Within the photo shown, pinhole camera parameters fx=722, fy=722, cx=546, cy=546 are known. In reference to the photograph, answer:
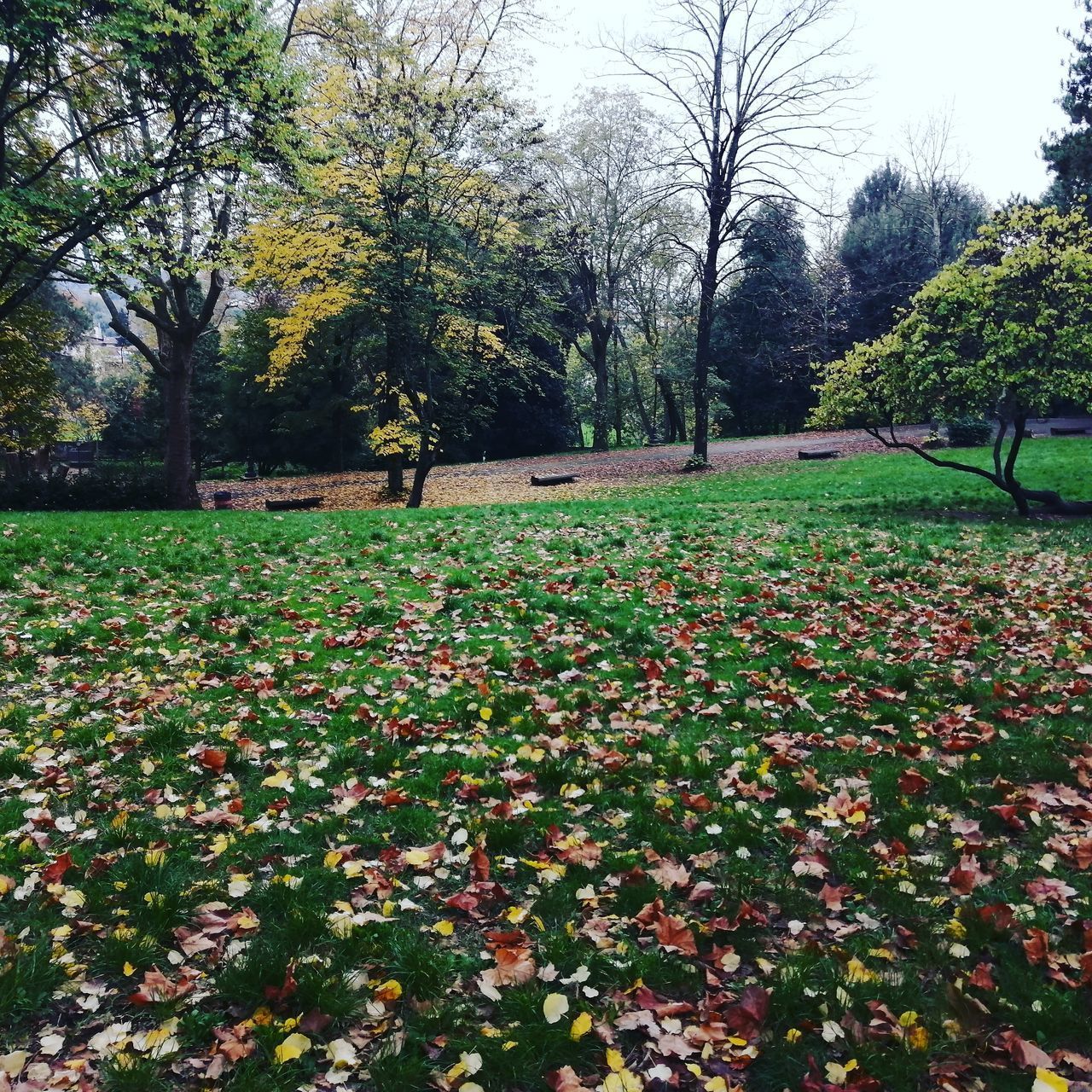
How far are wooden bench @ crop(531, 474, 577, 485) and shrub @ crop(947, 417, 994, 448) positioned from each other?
1377 cm

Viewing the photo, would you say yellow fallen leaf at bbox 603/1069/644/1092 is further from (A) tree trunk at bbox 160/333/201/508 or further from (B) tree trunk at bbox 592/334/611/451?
(B) tree trunk at bbox 592/334/611/451

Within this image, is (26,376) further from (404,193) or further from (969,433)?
(969,433)

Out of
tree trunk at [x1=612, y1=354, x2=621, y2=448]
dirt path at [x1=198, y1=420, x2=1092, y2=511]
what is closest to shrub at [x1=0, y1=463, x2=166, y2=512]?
dirt path at [x1=198, y1=420, x2=1092, y2=511]

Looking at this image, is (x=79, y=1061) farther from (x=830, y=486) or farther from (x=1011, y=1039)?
(x=830, y=486)

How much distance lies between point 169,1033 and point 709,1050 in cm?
186

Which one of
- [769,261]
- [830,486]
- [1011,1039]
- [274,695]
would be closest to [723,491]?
[830,486]

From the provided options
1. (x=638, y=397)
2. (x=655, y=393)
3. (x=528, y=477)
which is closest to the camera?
(x=528, y=477)

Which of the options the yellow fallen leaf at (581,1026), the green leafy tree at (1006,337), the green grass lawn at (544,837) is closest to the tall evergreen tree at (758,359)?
the green leafy tree at (1006,337)

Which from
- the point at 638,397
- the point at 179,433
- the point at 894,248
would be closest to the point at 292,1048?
the point at 179,433

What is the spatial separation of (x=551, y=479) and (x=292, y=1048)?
69.7 feet

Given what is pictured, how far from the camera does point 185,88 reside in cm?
1020

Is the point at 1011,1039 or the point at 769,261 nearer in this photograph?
the point at 1011,1039

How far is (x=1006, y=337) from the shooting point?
11773 millimetres

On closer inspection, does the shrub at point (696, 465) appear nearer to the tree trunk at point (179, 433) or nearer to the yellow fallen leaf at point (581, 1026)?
the tree trunk at point (179, 433)
